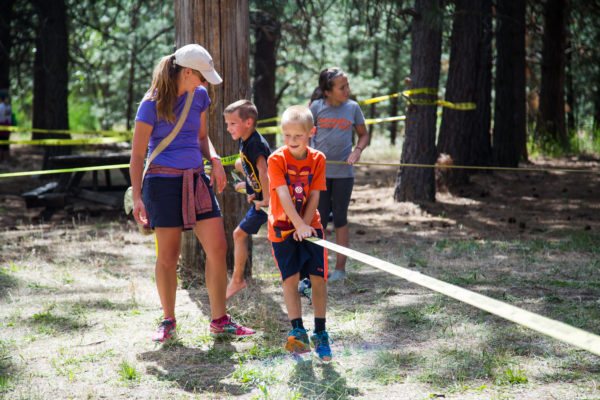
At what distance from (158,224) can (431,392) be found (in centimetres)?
189

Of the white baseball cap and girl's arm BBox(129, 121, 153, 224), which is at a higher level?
the white baseball cap

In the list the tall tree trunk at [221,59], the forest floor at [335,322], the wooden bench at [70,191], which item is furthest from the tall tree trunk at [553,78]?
the tall tree trunk at [221,59]

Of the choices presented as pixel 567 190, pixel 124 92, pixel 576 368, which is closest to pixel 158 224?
pixel 576 368

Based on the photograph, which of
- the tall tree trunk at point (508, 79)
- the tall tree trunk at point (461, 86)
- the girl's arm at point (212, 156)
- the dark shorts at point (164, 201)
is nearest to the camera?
the dark shorts at point (164, 201)

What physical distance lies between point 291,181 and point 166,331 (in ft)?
4.29

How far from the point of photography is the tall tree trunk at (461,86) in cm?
1034

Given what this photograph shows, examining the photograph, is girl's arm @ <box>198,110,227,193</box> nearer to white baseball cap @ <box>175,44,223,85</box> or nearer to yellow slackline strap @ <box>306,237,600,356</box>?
white baseball cap @ <box>175,44,223,85</box>

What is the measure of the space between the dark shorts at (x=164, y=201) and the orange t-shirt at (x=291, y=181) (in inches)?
24.7

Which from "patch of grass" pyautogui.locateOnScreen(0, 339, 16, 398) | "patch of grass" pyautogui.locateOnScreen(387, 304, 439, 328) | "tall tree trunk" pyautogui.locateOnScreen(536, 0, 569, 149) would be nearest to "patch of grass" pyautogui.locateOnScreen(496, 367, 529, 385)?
"patch of grass" pyautogui.locateOnScreen(387, 304, 439, 328)

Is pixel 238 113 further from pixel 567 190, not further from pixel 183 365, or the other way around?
pixel 567 190

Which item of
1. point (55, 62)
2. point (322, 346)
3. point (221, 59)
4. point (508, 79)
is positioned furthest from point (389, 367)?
point (55, 62)

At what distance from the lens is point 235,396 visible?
10.2ft

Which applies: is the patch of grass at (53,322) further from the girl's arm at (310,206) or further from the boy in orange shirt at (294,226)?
the girl's arm at (310,206)

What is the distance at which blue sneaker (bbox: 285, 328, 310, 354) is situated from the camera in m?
3.46
